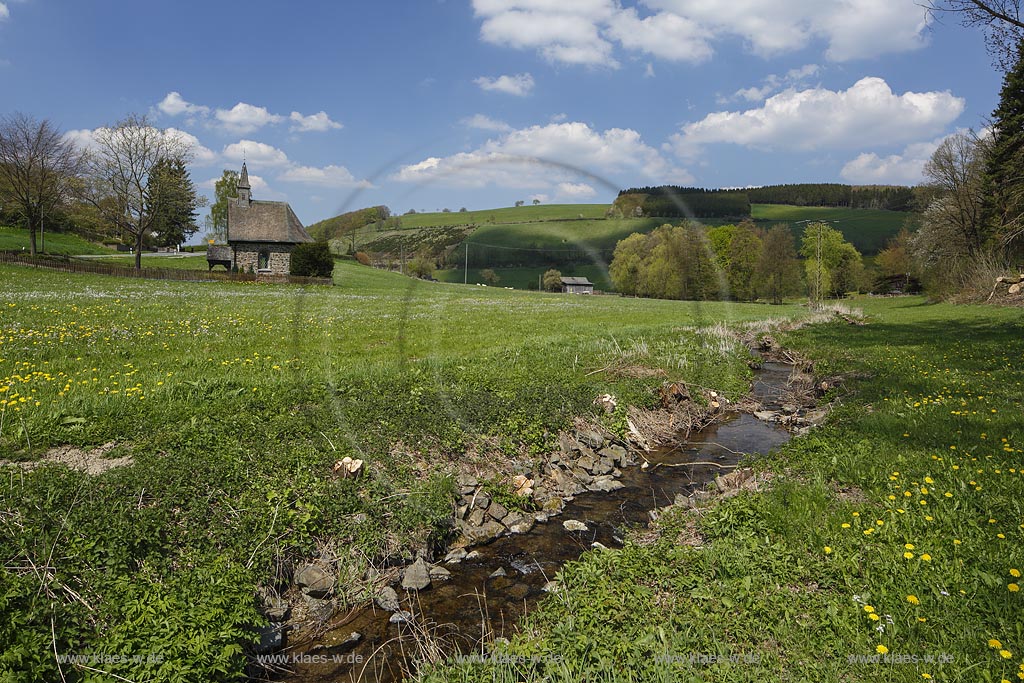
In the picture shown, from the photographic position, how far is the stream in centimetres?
537

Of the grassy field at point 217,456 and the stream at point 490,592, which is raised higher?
the grassy field at point 217,456

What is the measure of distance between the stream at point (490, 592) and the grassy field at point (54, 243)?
277ft

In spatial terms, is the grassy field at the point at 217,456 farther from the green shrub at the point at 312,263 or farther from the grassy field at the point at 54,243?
the grassy field at the point at 54,243

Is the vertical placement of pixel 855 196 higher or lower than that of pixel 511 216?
higher

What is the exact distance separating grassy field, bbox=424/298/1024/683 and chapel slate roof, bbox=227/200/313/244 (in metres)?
55.7

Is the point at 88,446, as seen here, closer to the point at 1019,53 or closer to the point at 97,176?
the point at 1019,53

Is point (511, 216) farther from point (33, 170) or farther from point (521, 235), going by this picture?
point (33, 170)

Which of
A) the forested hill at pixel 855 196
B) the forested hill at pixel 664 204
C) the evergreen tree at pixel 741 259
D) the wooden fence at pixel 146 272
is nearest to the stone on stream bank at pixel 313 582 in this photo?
the forested hill at pixel 664 204

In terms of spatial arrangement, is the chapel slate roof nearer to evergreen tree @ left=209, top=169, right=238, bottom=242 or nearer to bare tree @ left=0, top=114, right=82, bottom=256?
bare tree @ left=0, top=114, right=82, bottom=256

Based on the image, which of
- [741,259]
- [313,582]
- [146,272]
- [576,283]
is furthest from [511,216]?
[146,272]

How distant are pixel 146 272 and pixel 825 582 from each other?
54809mm

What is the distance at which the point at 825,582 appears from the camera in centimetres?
535

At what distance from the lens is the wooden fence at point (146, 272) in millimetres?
43938

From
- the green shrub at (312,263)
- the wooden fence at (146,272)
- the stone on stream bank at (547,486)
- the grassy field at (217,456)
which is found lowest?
the stone on stream bank at (547,486)
